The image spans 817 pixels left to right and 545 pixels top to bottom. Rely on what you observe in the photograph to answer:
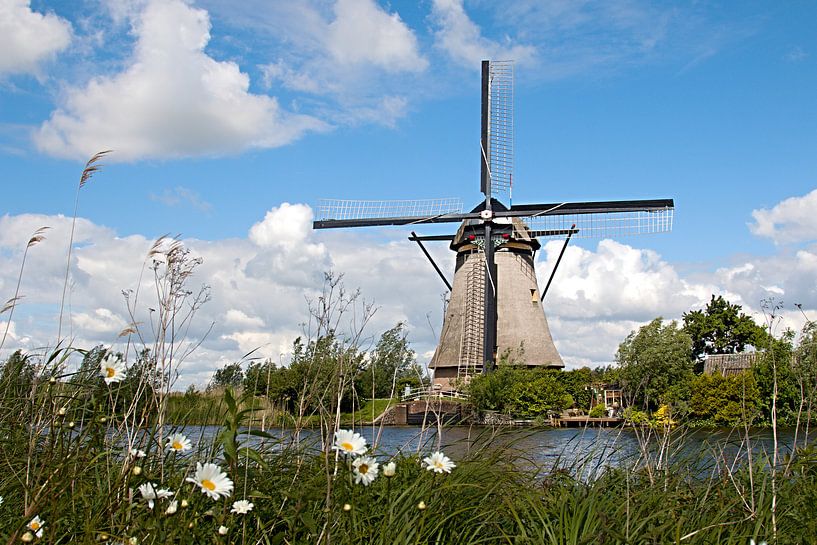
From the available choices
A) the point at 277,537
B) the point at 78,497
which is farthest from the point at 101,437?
the point at 277,537

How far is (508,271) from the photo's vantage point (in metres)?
27.4

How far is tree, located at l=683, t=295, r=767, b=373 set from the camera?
137 feet

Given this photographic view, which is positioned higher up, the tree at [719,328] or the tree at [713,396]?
the tree at [719,328]

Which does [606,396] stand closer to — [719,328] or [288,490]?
[288,490]

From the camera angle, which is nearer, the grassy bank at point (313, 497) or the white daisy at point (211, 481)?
the white daisy at point (211, 481)

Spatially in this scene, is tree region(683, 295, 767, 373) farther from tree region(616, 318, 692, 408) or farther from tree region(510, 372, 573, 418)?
tree region(510, 372, 573, 418)

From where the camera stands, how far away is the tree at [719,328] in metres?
41.8

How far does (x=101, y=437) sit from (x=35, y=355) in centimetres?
120

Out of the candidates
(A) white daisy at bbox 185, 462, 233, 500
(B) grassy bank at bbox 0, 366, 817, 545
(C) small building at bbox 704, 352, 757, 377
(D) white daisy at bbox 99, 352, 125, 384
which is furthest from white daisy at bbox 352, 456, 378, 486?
(C) small building at bbox 704, 352, 757, 377

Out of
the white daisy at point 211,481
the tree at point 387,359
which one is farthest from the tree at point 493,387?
the white daisy at point 211,481

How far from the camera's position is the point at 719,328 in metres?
42.0

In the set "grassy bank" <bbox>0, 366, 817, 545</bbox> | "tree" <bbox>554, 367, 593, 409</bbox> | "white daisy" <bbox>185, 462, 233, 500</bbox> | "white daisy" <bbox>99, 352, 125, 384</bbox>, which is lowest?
"grassy bank" <bbox>0, 366, 817, 545</bbox>

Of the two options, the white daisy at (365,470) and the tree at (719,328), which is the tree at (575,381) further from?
the white daisy at (365,470)

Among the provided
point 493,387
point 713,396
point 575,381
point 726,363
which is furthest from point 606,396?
point 726,363
